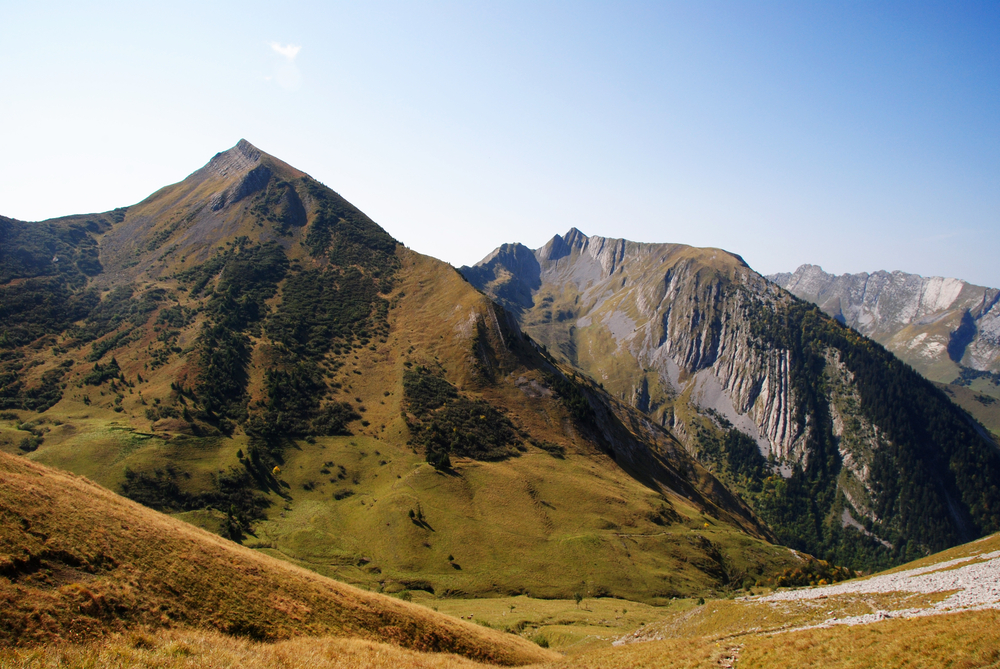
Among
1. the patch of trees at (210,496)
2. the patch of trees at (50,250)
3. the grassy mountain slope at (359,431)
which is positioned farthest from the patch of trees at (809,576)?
the patch of trees at (50,250)

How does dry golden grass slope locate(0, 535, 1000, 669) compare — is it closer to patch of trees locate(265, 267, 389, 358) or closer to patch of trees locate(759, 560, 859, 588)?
patch of trees locate(759, 560, 859, 588)

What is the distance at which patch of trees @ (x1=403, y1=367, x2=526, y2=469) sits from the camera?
9888 centimetres

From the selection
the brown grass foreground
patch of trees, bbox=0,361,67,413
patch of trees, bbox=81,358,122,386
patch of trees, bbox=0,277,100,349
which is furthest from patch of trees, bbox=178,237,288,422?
the brown grass foreground

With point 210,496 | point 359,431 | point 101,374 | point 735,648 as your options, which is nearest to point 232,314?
point 101,374

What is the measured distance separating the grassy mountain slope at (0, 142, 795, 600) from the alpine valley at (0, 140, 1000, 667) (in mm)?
560

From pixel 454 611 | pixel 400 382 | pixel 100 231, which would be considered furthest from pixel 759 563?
pixel 100 231

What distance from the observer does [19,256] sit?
147 meters

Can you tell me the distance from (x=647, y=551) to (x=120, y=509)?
7716 centimetres

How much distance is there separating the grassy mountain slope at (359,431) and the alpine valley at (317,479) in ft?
1.84

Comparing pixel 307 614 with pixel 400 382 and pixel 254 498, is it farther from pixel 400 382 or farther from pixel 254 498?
pixel 400 382

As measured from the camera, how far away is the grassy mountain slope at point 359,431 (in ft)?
246

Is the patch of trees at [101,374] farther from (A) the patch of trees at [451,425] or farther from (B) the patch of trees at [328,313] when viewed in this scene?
(A) the patch of trees at [451,425]

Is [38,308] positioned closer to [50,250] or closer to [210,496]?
[50,250]

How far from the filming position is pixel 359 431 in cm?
10169
